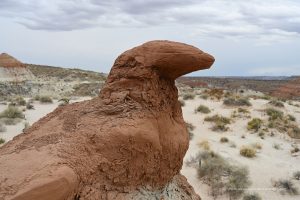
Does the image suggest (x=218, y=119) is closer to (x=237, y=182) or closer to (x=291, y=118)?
(x=291, y=118)

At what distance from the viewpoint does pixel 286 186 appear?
1210 centimetres

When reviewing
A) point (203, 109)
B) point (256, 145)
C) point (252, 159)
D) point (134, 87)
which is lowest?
point (252, 159)

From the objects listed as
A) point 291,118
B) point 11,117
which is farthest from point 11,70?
point 291,118

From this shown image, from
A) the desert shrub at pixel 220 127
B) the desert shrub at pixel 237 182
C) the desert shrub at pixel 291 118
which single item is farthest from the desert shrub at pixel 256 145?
the desert shrub at pixel 291 118

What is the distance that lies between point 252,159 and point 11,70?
32.2m

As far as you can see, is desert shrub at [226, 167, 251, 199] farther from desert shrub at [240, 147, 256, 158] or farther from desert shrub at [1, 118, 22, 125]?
desert shrub at [1, 118, 22, 125]

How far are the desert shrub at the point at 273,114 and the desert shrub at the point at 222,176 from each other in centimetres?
829

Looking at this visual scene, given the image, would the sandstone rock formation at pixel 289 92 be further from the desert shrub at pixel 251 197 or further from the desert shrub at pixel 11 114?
the desert shrub at pixel 251 197

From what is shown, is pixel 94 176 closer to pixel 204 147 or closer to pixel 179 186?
pixel 179 186

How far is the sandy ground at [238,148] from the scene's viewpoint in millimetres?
12102

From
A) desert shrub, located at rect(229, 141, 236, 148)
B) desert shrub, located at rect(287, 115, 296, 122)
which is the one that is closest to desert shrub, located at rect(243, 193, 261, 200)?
desert shrub, located at rect(229, 141, 236, 148)

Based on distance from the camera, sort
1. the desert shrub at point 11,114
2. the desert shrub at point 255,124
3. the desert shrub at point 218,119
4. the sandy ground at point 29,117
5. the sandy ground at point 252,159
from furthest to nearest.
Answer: the desert shrub at point 218,119
the desert shrub at point 255,124
the desert shrub at point 11,114
the sandy ground at point 29,117
the sandy ground at point 252,159

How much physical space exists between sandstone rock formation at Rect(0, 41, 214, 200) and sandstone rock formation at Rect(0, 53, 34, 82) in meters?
36.9

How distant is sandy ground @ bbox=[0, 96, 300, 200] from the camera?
12.1 metres
